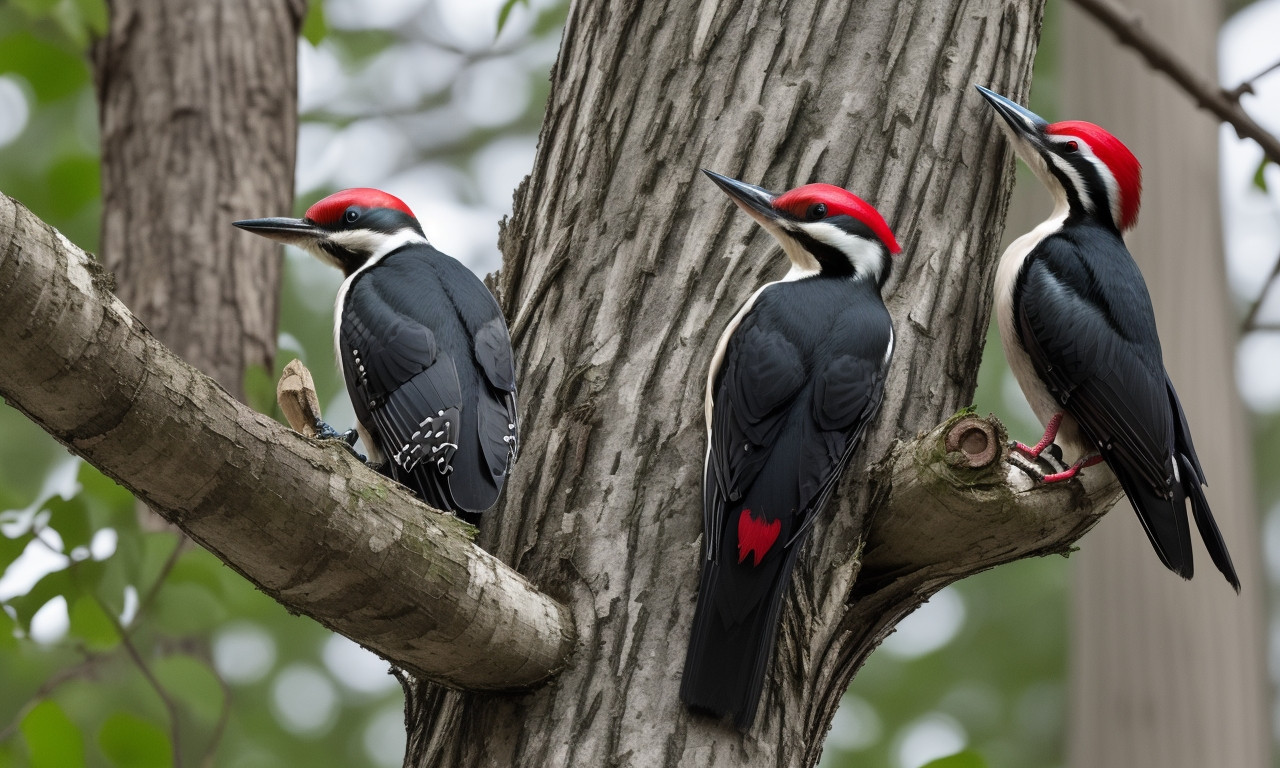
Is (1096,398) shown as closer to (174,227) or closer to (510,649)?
(510,649)

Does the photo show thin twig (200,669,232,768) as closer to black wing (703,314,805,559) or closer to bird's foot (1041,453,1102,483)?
black wing (703,314,805,559)

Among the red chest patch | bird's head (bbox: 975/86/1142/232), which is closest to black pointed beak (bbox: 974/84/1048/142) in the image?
bird's head (bbox: 975/86/1142/232)

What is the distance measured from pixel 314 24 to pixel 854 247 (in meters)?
2.62

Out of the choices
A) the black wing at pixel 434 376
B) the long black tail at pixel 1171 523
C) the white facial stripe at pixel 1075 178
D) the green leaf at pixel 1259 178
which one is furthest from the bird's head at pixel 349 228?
the green leaf at pixel 1259 178

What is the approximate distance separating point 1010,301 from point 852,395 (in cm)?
56

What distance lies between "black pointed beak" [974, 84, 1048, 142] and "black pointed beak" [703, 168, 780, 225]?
0.60 m

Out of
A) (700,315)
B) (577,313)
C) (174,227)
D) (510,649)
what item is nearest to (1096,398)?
(700,315)

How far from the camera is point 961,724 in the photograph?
332 inches

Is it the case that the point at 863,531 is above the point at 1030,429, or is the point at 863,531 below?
below

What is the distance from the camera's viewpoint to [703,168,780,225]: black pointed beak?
8.75ft

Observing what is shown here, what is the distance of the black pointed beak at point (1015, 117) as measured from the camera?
286 centimetres

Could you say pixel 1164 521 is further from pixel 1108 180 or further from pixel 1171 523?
pixel 1108 180

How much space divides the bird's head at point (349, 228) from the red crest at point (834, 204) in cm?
111

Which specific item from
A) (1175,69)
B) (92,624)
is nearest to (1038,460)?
(1175,69)
